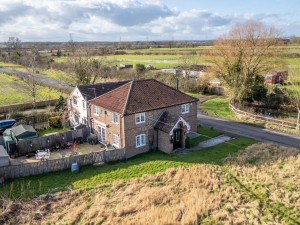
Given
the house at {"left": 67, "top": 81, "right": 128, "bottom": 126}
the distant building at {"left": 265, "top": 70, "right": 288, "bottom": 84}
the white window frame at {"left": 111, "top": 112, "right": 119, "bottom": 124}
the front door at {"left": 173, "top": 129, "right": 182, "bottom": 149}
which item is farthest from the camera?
the distant building at {"left": 265, "top": 70, "right": 288, "bottom": 84}

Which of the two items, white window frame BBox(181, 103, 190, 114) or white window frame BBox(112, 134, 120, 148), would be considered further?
white window frame BBox(181, 103, 190, 114)

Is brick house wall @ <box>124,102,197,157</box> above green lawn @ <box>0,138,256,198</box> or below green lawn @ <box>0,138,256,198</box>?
above

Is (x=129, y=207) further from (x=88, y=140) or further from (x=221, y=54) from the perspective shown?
(x=221, y=54)

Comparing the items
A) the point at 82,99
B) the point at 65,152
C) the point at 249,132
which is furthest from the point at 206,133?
the point at 65,152

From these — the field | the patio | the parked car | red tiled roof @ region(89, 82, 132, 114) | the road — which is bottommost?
the patio

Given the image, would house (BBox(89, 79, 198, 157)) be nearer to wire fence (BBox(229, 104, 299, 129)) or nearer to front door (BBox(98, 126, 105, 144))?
front door (BBox(98, 126, 105, 144))

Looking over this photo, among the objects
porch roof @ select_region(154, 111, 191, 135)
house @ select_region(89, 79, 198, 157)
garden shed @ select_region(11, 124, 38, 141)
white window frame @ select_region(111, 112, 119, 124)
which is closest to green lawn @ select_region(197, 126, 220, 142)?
house @ select_region(89, 79, 198, 157)

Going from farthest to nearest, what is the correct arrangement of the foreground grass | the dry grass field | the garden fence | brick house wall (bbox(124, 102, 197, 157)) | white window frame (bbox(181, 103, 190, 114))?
the foreground grass
white window frame (bbox(181, 103, 190, 114))
brick house wall (bbox(124, 102, 197, 157))
the garden fence
the dry grass field
